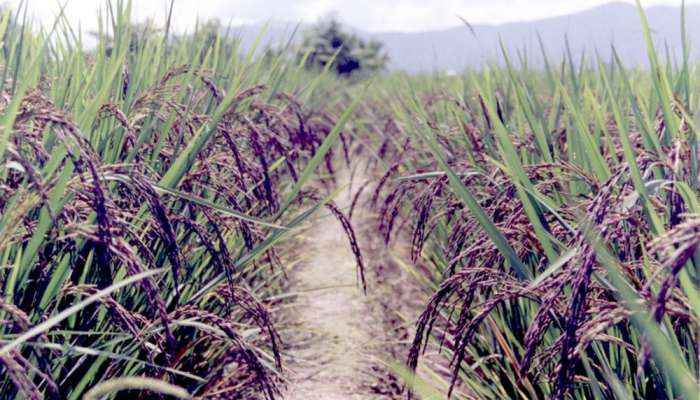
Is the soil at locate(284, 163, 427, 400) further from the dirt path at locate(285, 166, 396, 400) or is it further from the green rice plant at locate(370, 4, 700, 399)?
the green rice plant at locate(370, 4, 700, 399)

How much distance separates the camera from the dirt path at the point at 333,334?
2.39 m

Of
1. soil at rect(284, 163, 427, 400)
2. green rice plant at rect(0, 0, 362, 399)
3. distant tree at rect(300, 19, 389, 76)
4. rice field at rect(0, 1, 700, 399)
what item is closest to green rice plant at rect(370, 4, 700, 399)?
rice field at rect(0, 1, 700, 399)

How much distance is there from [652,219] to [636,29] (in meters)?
0.70

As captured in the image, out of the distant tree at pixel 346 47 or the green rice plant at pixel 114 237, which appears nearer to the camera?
the green rice plant at pixel 114 237

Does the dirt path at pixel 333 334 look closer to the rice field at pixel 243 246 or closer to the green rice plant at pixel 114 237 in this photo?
the rice field at pixel 243 246

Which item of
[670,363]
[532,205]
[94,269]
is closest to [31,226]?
[94,269]

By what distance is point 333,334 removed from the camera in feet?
9.23

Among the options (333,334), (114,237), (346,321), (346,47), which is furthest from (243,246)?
(346,47)

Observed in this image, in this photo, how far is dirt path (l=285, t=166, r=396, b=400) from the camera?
7.86 feet

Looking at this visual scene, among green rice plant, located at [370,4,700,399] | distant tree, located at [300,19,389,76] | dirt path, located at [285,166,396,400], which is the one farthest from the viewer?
distant tree, located at [300,19,389,76]

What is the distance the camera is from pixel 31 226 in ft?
4.21

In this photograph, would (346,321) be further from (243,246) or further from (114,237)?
(114,237)

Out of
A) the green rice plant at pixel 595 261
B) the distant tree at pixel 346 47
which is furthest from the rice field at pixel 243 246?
the distant tree at pixel 346 47

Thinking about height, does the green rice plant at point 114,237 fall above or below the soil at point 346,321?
above
